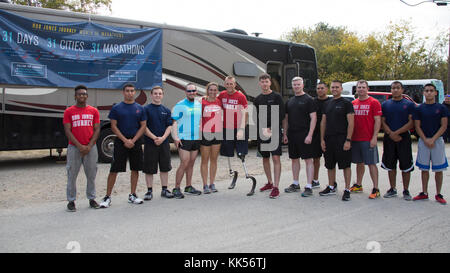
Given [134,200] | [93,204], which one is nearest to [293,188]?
[134,200]

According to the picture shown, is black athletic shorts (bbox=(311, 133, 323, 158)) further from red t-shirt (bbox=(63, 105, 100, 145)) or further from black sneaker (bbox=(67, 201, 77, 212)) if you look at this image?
black sneaker (bbox=(67, 201, 77, 212))

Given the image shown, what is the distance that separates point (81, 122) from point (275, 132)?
3008 millimetres

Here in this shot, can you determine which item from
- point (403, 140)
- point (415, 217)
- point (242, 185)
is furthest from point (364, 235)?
point (242, 185)

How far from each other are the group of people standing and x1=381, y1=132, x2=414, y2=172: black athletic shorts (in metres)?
0.01

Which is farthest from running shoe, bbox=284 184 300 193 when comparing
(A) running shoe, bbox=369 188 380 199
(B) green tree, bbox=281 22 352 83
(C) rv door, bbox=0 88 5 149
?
(B) green tree, bbox=281 22 352 83

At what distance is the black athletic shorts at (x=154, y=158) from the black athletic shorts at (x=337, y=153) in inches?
101

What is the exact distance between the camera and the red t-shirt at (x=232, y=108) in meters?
6.70

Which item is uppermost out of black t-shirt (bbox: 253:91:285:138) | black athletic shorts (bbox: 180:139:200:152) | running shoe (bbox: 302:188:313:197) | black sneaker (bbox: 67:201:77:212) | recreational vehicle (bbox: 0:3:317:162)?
recreational vehicle (bbox: 0:3:317:162)

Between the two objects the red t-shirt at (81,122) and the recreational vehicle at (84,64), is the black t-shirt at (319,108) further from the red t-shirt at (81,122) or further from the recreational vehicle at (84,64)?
the recreational vehicle at (84,64)

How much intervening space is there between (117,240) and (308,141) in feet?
11.4

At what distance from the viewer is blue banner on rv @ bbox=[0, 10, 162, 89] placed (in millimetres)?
8211

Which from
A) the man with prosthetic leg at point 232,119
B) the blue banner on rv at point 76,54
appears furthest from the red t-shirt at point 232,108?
the blue banner on rv at point 76,54

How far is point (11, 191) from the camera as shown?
6.69 metres

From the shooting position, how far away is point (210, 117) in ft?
21.1
